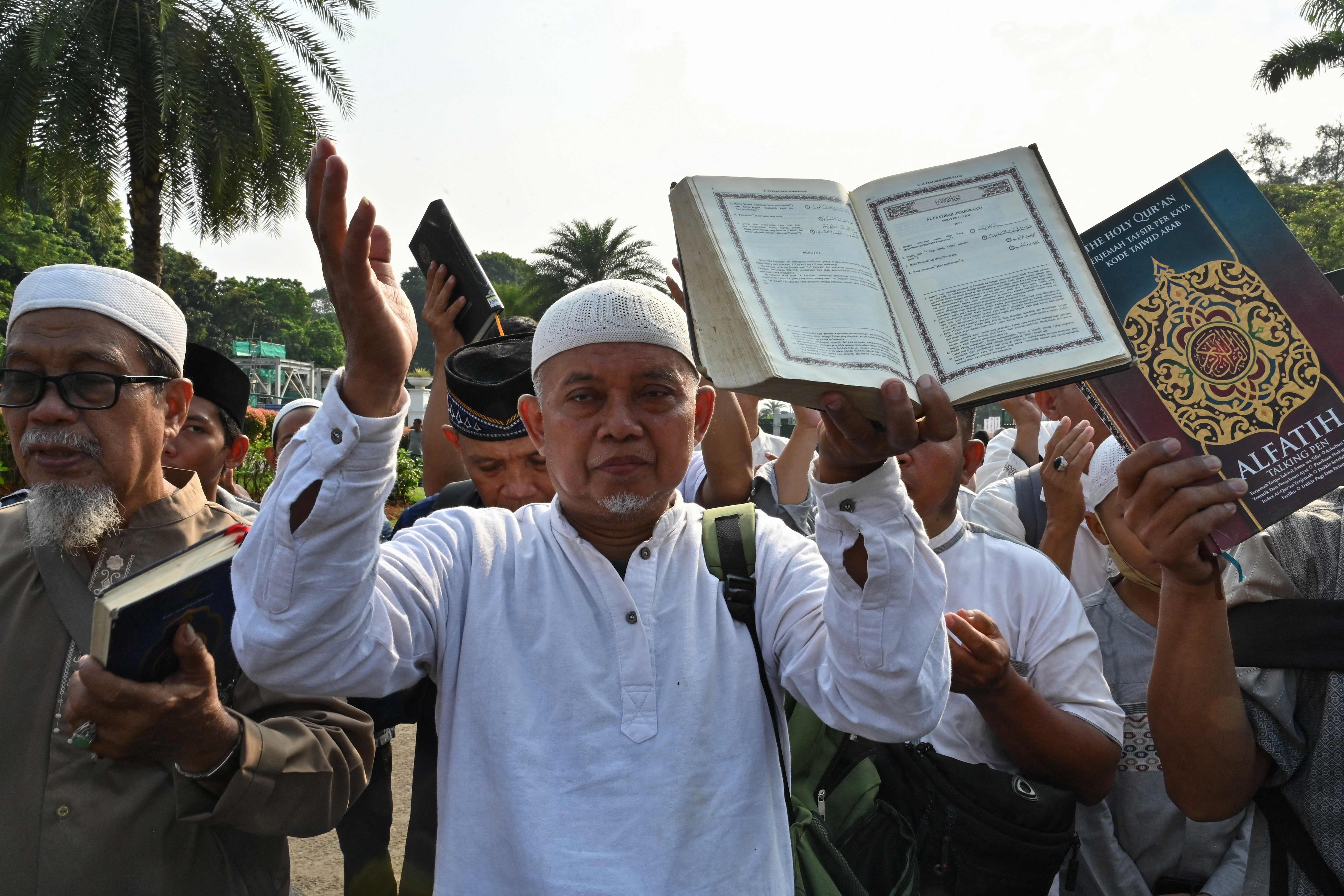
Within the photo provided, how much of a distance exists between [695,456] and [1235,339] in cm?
300

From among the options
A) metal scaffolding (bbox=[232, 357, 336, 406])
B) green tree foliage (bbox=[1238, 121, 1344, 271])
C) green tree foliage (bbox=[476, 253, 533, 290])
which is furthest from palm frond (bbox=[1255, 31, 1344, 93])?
green tree foliage (bbox=[476, 253, 533, 290])

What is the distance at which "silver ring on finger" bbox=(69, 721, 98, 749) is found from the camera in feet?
6.56

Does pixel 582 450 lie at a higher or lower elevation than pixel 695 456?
lower

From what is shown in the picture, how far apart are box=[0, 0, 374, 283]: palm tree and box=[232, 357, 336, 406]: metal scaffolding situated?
105ft

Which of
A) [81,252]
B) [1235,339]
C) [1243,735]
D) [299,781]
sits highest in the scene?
[81,252]

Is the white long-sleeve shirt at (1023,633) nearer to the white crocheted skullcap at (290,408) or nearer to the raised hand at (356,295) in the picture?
the raised hand at (356,295)

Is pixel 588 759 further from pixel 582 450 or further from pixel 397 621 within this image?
pixel 582 450

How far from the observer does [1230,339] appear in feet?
6.24

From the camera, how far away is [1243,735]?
2086 millimetres

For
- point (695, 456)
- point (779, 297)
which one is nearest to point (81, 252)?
point (695, 456)

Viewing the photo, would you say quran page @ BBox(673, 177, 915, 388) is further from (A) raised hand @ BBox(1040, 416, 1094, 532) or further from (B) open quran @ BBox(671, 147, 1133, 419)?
(A) raised hand @ BBox(1040, 416, 1094, 532)

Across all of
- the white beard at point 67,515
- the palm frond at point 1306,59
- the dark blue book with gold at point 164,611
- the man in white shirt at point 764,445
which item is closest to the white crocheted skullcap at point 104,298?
the white beard at point 67,515

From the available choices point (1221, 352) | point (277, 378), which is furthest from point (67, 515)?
point (277, 378)

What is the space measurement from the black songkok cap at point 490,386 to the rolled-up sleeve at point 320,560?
1.50 m
